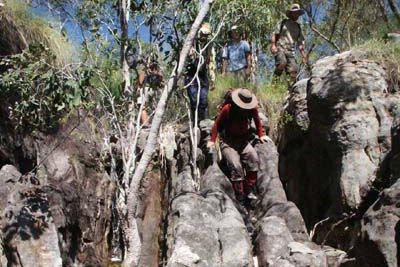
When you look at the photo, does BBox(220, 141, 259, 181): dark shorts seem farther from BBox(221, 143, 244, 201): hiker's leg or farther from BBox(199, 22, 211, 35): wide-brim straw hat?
BBox(199, 22, 211, 35): wide-brim straw hat

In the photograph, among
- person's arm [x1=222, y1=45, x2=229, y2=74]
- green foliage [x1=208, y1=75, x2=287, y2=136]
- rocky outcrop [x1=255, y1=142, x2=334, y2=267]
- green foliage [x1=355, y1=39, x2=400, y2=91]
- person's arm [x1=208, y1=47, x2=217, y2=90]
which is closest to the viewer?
rocky outcrop [x1=255, y1=142, x2=334, y2=267]

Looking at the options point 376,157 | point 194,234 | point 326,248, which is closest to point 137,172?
point 194,234

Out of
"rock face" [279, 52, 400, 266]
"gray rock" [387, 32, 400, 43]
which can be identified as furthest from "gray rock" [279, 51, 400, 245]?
"gray rock" [387, 32, 400, 43]

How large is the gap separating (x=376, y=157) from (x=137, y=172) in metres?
3.60

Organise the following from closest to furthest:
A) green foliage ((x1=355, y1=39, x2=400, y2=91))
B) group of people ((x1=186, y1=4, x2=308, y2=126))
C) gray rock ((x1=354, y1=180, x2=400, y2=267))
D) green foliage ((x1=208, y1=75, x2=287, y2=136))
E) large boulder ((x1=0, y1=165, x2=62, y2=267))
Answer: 1. gray rock ((x1=354, y1=180, x2=400, y2=267))
2. large boulder ((x1=0, y1=165, x2=62, y2=267))
3. green foliage ((x1=355, y1=39, x2=400, y2=91))
4. group of people ((x1=186, y1=4, x2=308, y2=126))
5. green foliage ((x1=208, y1=75, x2=287, y2=136))

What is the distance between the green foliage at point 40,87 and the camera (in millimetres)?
8562

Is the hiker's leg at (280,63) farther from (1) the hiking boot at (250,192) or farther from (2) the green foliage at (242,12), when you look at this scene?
(1) the hiking boot at (250,192)

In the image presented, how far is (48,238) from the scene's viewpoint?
9.51 metres

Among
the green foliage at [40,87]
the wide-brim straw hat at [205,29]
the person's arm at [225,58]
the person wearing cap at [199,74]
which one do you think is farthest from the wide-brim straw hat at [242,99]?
the person's arm at [225,58]

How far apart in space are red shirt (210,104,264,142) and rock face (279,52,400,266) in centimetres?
122

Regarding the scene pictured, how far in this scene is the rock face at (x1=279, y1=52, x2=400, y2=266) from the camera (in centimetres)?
1020

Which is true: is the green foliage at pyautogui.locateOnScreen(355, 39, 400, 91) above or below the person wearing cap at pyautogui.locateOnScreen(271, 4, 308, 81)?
below

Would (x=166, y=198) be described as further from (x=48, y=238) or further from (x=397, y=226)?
(x=397, y=226)

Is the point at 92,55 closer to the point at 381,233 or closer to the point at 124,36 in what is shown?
the point at 124,36
